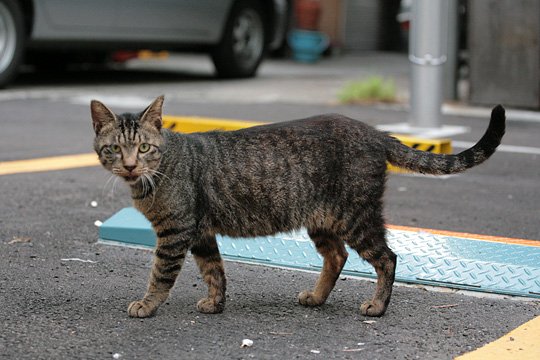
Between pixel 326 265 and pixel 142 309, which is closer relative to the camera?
pixel 142 309

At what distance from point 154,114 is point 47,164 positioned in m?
3.70

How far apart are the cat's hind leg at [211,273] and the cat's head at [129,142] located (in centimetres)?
44

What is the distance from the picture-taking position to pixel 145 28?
516 inches

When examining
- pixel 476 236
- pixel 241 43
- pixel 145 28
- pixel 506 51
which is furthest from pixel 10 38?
pixel 476 236

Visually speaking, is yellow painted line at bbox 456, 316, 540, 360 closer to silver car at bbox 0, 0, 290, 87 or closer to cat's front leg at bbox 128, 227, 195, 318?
cat's front leg at bbox 128, 227, 195, 318

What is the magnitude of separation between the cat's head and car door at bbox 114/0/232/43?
28.3ft

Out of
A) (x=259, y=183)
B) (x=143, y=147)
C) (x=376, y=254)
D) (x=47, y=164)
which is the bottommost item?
(x=47, y=164)

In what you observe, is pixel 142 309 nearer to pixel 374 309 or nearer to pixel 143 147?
pixel 143 147

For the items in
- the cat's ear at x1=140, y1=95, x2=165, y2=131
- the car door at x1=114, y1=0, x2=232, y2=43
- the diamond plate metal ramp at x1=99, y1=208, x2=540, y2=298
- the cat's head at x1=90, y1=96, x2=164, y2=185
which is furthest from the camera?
the car door at x1=114, y1=0, x2=232, y2=43

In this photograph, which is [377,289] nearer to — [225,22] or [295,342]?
[295,342]

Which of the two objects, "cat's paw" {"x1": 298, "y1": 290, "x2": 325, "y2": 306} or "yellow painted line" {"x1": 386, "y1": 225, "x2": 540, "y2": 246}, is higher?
"cat's paw" {"x1": 298, "y1": 290, "x2": 325, "y2": 306}

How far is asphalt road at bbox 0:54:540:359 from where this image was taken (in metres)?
3.82

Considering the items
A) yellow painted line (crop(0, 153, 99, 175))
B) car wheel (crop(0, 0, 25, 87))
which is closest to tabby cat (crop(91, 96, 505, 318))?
yellow painted line (crop(0, 153, 99, 175))

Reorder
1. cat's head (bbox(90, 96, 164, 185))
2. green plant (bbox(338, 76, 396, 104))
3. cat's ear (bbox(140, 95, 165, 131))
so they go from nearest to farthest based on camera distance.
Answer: cat's head (bbox(90, 96, 164, 185))
cat's ear (bbox(140, 95, 165, 131))
green plant (bbox(338, 76, 396, 104))
